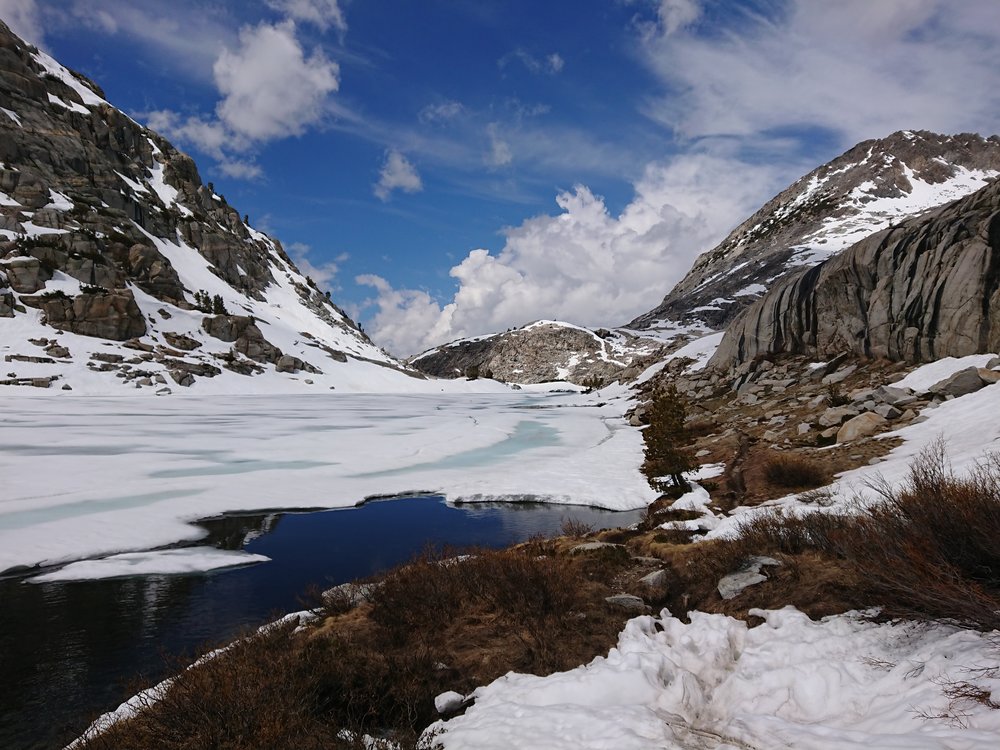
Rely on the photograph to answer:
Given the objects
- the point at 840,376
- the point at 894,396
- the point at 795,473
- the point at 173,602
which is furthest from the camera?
the point at 840,376

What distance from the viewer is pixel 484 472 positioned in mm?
22938

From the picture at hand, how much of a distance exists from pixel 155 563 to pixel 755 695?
502 inches

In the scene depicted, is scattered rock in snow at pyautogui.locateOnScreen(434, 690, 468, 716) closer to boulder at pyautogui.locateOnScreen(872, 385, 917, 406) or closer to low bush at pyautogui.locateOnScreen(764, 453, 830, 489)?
low bush at pyautogui.locateOnScreen(764, 453, 830, 489)

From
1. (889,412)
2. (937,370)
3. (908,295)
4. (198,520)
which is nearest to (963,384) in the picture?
(889,412)

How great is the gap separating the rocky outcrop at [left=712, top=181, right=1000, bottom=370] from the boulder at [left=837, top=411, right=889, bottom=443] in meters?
8.47

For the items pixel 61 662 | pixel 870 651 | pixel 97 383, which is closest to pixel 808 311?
pixel 870 651

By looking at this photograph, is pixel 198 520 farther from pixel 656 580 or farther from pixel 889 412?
pixel 889 412

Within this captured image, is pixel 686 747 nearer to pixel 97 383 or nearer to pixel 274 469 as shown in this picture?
pixel 274 469

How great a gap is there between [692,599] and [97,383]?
229ft

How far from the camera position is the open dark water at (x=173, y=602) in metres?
7.04

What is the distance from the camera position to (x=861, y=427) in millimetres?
17531

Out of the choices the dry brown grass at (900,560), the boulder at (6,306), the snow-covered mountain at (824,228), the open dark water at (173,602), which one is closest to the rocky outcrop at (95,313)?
the boulder at (6,306)

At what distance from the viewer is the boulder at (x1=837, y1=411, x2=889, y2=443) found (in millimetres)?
17270

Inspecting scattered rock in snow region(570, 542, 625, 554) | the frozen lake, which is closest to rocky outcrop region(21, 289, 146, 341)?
the frozen lake
